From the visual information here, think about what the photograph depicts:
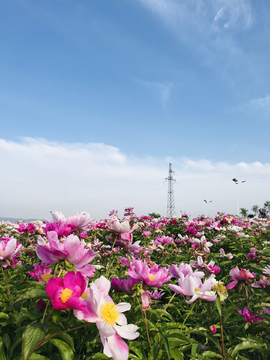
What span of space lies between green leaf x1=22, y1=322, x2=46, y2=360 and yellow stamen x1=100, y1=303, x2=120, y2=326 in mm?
Result: 202

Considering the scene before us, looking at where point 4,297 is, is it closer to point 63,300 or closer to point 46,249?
point 46,249

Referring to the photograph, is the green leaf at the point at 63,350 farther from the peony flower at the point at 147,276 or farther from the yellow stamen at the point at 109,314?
the peony flower at the point at 147,276

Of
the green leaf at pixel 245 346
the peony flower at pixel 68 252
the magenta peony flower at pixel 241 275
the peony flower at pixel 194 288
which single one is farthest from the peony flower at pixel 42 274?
the magenta peony flower at pixel 241 275

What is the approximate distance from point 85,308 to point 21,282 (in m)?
0.99

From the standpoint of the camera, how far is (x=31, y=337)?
0.78 m

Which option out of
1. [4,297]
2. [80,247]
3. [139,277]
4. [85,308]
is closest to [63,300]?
[85,308]

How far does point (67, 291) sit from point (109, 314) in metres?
0.19

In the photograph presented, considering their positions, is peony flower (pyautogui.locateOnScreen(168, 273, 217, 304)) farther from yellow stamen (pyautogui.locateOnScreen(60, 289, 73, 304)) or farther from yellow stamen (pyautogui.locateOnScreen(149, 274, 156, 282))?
yellow stamen (pyautogui.locateOnScreen(60, 289, 73, 304))

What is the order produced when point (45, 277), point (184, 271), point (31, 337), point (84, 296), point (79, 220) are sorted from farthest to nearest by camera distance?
1. point (79, 220)
2. point (184, 271)
3. point (45, 277)
4. point (84, 296)
5. point (31, 337)

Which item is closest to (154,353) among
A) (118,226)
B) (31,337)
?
(31,337)

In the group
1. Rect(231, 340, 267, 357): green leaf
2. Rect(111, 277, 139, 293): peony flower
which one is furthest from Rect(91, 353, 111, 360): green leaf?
Rect(231, 340, 267, 357): green leaf

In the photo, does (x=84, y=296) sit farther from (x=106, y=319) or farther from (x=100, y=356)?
(x=100, y=356)

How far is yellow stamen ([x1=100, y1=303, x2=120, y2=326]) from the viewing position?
877 mm

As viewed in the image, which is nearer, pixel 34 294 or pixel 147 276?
pixel 34 294
